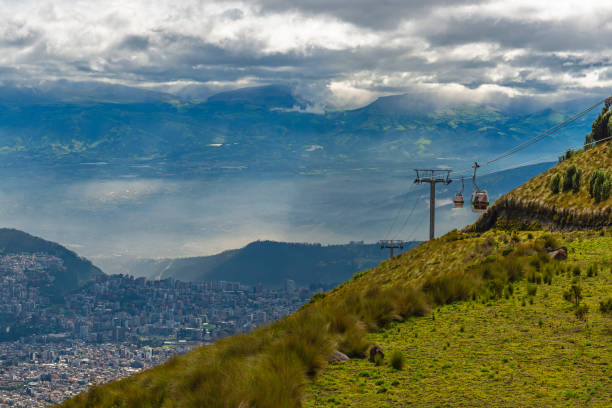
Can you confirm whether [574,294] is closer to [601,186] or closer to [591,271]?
[591,271]

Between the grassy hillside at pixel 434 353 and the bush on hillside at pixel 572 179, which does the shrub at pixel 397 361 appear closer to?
the grassy hillside at pixel 434 353

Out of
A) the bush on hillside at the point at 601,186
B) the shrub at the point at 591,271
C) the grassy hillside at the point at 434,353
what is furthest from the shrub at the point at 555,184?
the shrub at the point at 591,271

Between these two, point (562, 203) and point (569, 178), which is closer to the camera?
point (562, 203)

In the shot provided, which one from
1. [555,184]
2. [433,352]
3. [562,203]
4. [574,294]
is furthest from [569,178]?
[433,352]

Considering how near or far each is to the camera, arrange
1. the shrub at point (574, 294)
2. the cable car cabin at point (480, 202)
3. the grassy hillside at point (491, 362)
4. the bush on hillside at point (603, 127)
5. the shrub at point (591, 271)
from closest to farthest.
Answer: the grassy hillside at point (491, 362)
the shrub at point (574, 294)
the shrub at point (591, 271)
the cable car cabin at point (480, 202)
the bush on hillside at point (603, 127)

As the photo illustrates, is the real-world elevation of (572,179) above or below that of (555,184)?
above

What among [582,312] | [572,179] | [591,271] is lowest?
[582,312]

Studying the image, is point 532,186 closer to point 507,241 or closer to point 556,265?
point 507,241

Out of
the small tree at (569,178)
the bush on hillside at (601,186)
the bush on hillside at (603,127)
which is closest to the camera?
the bush on hillside at (601,186)

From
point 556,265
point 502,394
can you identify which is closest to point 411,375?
point 502,394
